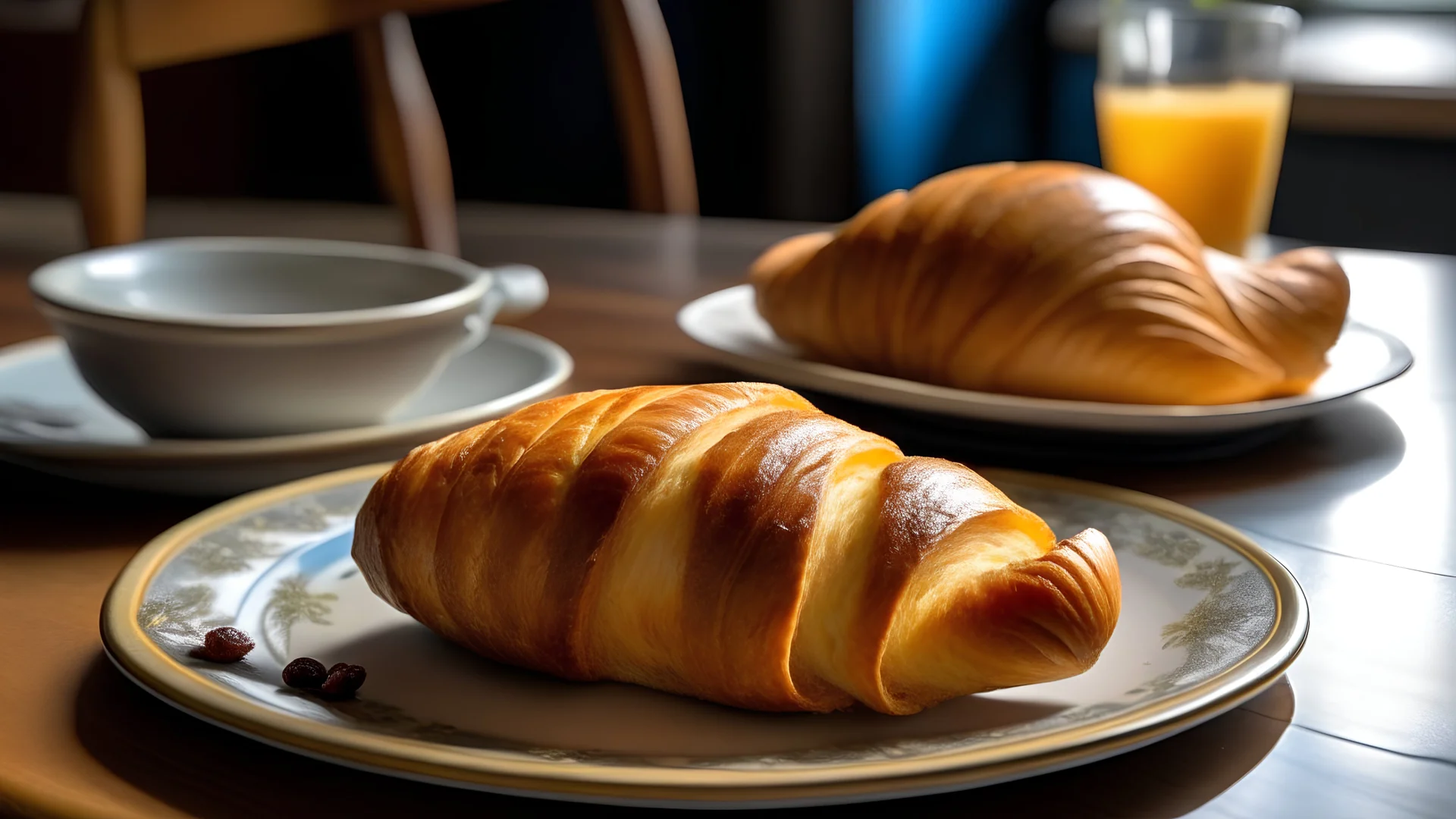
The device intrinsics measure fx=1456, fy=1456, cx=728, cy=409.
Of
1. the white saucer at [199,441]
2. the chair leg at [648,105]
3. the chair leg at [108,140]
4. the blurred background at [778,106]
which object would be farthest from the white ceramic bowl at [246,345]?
the blurred background at [778,106]

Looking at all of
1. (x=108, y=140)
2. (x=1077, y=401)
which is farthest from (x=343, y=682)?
(x=108, y=140)

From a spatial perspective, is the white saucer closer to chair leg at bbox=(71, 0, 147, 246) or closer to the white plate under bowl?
the white plate under bowl

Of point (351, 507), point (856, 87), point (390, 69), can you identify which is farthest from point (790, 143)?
point (351, 507)

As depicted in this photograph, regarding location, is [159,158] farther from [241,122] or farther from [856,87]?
[856,87]

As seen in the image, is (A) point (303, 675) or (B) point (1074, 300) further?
(B) point (1074, 300)

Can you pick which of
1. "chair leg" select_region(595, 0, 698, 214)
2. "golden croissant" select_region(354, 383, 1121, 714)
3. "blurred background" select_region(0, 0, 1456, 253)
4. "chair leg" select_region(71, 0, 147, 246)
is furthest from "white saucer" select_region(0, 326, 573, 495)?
"blurred background" select_region(0, 0, 1456, 253)

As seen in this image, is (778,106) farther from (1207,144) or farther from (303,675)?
(303,675)
